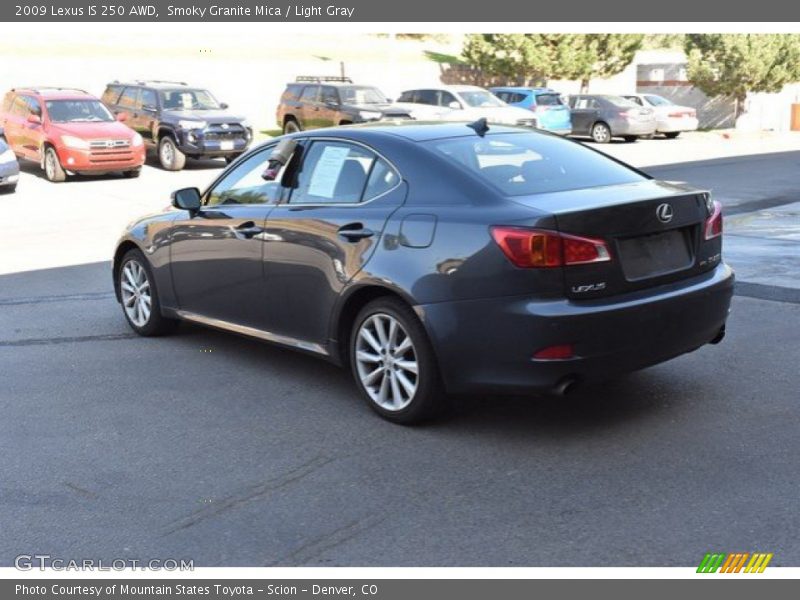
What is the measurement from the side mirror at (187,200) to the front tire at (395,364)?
1.80 meters

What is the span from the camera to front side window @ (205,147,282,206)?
657cm

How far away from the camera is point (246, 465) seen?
16.7 ft

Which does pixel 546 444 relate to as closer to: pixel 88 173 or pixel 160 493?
pixel 160 493

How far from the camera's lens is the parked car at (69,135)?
20500mm

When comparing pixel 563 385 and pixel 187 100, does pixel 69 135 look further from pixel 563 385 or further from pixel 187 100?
pixel 563 385

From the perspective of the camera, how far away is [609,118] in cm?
3116

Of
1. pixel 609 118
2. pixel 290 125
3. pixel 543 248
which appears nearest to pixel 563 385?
pixel 543 248

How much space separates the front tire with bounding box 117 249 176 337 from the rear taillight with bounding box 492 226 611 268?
Result: 11.2 feet

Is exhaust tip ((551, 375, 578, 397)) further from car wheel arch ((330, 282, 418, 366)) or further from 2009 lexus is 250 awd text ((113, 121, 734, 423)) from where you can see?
car wheel arch ((330, 282, 418, 366))

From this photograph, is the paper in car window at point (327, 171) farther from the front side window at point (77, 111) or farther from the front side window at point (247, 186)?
the front side window at point (77, 111)

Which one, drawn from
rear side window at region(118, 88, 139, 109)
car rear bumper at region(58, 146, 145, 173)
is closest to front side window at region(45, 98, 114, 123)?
car rear bumper at region(58, 146, 145, 173)

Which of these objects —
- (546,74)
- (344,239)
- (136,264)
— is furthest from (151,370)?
(546,74)

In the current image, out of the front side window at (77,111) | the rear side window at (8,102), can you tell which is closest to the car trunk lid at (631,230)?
the front side window at (77,111)

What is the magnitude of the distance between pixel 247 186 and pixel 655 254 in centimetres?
276
